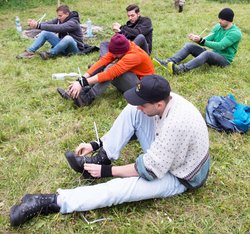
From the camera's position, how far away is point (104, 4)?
12.0m

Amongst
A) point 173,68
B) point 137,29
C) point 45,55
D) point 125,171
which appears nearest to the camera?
point 125,171

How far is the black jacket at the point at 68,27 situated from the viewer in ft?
21.8

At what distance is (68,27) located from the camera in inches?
264

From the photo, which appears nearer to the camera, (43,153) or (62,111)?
(43,153)

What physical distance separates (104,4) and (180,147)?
1040cm

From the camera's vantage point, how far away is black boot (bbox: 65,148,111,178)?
123 inches

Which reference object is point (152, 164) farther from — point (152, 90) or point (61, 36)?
point (61, 36)

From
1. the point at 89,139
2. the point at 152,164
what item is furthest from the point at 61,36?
the point at 152,164

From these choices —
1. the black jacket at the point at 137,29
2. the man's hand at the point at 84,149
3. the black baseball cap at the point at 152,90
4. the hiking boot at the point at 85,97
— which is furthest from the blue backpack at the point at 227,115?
the black jacket at the point at 137,29

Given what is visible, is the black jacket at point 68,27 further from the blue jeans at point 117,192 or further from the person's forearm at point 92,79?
the blue jeans at point 117,192

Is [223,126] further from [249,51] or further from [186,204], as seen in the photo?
[249,51]

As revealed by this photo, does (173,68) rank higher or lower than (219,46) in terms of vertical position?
lower

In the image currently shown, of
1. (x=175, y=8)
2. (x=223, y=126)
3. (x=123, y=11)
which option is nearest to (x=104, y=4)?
(x=123, y=11)

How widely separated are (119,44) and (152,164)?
6.80ft
